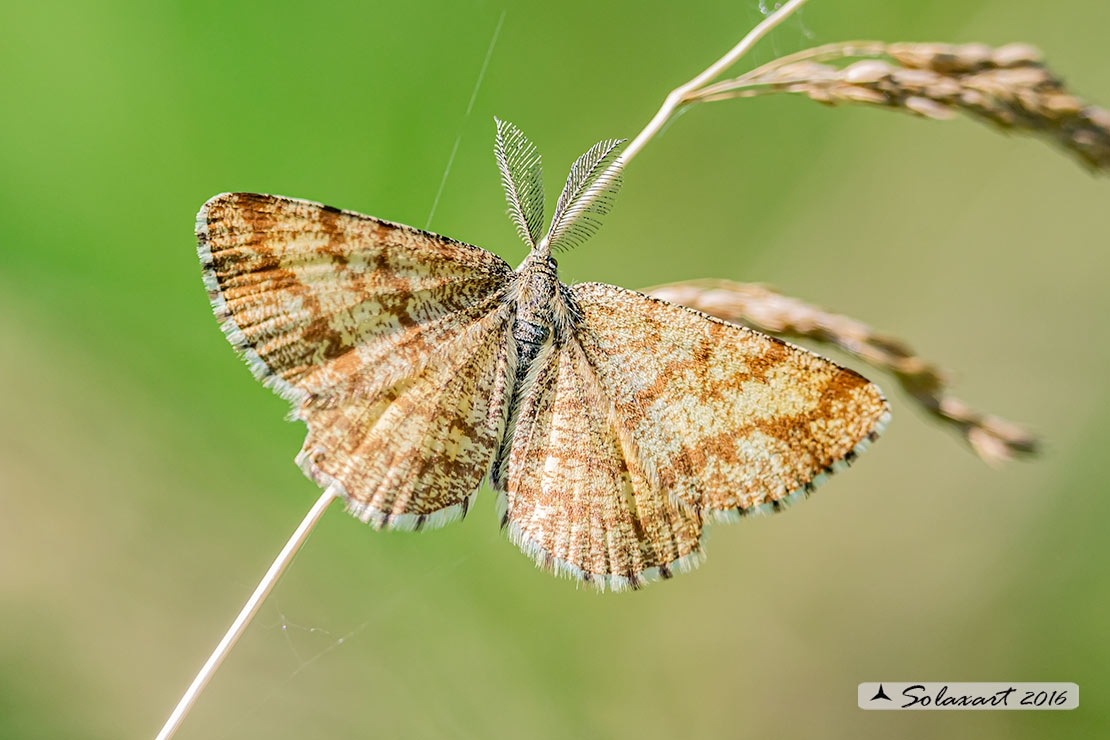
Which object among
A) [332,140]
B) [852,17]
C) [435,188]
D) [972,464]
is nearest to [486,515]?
[435,188]

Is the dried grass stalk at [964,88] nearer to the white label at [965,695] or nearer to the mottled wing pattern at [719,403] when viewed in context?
the mottled wing pattern at [719,403]

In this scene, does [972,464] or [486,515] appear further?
[972,464]

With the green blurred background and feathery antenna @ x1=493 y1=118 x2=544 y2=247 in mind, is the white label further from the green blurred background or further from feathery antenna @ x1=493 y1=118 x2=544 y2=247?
feathery antenna @ x1=493 y1=118 x2=544 y2=247

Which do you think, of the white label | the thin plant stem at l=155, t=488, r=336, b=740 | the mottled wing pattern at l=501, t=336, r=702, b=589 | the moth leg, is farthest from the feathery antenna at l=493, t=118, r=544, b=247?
the white label

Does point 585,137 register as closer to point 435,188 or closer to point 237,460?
point 435,188

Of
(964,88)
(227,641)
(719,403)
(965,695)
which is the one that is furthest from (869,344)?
(965,695)

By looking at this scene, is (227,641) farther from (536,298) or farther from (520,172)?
(520,172)

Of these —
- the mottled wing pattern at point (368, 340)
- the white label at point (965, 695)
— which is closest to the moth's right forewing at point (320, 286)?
the mottled wing pattern at point (368, 340)
